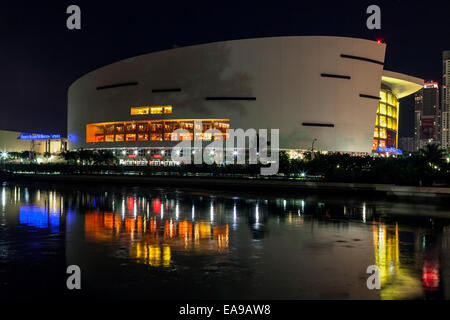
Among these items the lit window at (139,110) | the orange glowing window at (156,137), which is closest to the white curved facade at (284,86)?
the orange glowing window at (156,137)

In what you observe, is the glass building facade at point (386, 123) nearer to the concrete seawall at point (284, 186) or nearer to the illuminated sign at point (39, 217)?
the concrete seawall at point (284, 186)

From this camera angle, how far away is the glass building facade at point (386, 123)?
4427 inches

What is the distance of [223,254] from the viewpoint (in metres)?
12.1

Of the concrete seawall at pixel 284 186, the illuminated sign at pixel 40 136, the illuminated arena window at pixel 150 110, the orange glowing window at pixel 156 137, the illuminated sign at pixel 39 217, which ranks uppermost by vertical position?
the illuminated arena window at pixel 150 110

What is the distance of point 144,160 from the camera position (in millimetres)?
106250

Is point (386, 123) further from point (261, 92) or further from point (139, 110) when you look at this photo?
point (139, 110)

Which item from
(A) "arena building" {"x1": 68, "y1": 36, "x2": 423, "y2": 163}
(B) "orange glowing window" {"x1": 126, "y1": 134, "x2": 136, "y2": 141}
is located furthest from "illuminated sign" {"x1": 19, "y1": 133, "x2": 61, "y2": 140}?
(A) "arena building" {"x1": 68, "y1": 36, "x2": 423, "y2": 163}

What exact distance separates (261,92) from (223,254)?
86555 millimetres

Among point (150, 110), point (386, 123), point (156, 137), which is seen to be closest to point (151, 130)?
point (156, 137)

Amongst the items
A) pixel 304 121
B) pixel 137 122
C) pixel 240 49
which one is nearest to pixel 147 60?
pixel 137 122

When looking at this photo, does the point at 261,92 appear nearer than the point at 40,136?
Yes

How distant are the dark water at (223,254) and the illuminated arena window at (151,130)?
78317 mm

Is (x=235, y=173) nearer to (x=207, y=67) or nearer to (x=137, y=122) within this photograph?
(x=207, y=67)

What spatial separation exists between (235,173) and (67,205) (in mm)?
37951
